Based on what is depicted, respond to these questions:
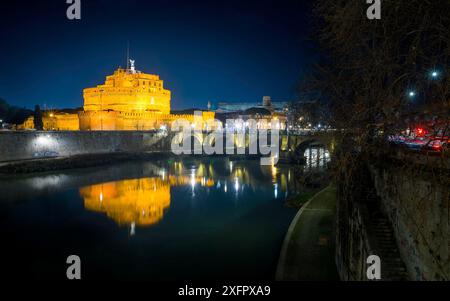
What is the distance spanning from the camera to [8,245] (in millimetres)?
10984

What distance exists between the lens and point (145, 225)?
1308cm

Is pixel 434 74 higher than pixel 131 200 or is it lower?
higher

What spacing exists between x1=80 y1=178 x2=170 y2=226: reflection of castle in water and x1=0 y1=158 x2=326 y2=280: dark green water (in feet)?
0.14

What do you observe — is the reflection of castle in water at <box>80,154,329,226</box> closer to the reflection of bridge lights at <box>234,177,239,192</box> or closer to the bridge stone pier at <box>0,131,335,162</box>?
the reflection of bridge lights at <box>234,177,239,192</box>

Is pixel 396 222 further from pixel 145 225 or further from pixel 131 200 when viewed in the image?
pixel 131 200

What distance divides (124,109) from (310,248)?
4681 centimetres

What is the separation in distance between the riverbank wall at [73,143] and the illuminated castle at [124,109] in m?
4.96

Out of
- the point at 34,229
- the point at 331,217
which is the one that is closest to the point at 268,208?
the point at 331,217

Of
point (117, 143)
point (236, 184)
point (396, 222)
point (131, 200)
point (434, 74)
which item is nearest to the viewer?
point (434, 74)

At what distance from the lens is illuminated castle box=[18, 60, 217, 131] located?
42750 mm

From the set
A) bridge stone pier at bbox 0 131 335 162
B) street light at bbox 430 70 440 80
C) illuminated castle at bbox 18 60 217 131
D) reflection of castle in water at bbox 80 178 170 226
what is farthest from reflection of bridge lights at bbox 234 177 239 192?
illuminated castle at bbox 18 60 217 131

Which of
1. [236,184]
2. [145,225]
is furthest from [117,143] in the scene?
[145,225]
